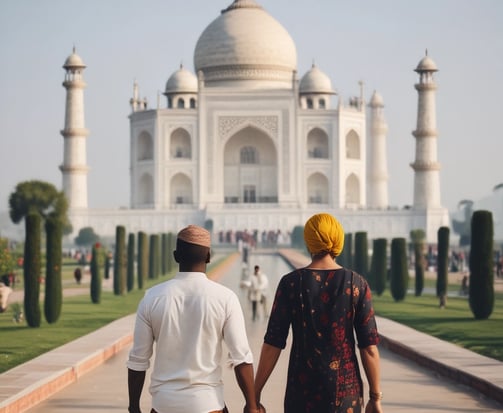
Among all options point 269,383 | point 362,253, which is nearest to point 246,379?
point 269,383

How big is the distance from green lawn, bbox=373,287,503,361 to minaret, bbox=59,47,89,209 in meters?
24.1

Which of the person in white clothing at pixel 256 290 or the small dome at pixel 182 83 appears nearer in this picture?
the person in white clothing at pixel 256 290

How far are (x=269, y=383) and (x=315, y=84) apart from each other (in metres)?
37.5

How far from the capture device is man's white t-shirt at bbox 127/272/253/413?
10.0ft

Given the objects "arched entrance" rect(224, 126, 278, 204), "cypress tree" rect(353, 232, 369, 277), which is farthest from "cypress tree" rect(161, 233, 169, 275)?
"arched entrance" rect(224, 126, 278, 204)

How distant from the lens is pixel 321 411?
320 centimetres

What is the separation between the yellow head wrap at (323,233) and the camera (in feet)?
10.7

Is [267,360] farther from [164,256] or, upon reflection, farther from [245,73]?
[245,73]

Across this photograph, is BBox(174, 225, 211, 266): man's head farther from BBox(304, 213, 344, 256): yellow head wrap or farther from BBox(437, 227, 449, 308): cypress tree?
BBox(437, 227, 449, 308): cypress tree

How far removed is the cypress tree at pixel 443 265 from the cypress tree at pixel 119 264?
4243 mm

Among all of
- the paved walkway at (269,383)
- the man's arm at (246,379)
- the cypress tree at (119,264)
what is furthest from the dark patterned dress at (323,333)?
the cypress tree at (119,264)

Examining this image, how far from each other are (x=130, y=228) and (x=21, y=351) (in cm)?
3050

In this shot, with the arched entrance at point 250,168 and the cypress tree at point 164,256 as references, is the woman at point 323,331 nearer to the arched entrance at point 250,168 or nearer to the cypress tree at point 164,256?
the cypress tree at point 164,256

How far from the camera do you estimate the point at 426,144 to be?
3841 centimetres
